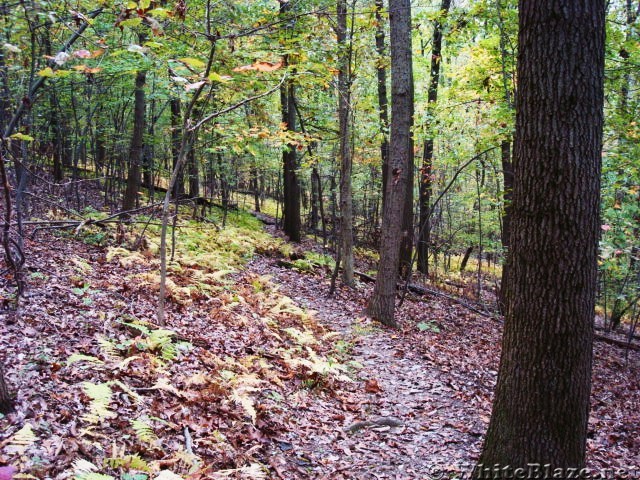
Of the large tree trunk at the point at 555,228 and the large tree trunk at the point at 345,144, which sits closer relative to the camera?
the large tree trunk at the point at 555,228

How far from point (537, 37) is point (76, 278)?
22.5ft

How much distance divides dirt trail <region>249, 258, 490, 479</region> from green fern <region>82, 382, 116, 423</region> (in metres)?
1.57

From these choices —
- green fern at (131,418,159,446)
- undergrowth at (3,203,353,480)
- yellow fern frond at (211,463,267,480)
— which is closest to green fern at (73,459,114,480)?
undergrowth at (3,203,353,480)

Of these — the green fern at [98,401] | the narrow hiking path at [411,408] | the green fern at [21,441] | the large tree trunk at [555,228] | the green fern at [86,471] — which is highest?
the large tree trunk at [555,228]

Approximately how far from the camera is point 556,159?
314 centimetres

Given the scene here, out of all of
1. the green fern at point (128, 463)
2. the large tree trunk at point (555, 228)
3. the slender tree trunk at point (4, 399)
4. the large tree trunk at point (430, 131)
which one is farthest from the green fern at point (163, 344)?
the large tree trunk at point (430, 131)

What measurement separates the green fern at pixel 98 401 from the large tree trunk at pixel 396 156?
6258mm

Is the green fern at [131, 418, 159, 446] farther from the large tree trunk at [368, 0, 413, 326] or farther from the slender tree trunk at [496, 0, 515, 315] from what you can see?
the large tree trunk at [368, 0, 413, 326]

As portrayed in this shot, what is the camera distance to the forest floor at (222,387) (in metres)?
3.54

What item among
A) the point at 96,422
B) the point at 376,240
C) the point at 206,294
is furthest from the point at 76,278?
the point at 376,240

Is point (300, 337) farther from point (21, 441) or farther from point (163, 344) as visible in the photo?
point (21, 441)

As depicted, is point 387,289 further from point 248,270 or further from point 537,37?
point 537,37

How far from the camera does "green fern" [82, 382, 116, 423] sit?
3.56 meters

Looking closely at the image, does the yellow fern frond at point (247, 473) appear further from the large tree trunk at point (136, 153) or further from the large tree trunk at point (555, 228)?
the large tree trunk at point (136, 153)
